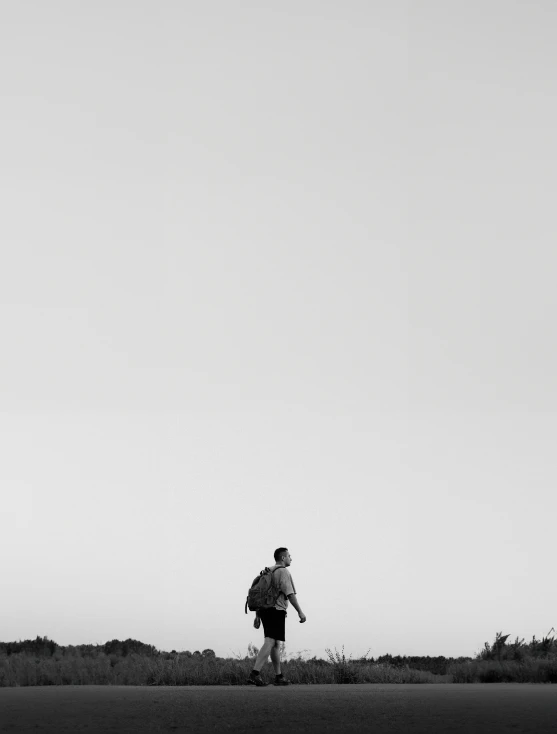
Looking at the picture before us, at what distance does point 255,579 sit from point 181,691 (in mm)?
2761

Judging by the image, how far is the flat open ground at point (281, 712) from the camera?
342 inches

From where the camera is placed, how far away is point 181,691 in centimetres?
1288

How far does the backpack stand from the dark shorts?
3.5 inches

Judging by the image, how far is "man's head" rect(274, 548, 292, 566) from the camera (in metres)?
15.3

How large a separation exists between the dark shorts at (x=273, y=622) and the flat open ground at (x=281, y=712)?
8.75 ft

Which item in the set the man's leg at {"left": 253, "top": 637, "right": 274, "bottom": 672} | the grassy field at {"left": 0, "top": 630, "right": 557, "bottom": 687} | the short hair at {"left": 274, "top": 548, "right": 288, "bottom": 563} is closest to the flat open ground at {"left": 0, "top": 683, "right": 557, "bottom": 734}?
the man's leg at {"left": 253, "top": 637, "right": 274, "bottom": 672}

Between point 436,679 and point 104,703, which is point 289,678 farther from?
point 104,703

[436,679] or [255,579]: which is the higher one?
[255,579]

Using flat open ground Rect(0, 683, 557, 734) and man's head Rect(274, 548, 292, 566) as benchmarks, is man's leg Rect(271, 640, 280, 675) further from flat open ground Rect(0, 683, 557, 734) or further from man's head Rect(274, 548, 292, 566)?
flat open ground Rect(0, 683, 557, 734)

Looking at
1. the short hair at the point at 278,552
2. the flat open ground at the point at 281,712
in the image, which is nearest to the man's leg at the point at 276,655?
the short hair at the point at 278,552

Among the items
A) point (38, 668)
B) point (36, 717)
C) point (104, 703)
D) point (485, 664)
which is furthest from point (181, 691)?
point (38, 668)

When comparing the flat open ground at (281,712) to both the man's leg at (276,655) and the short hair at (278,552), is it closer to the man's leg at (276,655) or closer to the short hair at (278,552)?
the man's leg at (276,655)

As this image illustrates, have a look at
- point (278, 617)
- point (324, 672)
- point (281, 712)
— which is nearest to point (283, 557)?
point (278, 617)

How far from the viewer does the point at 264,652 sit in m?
14.7
